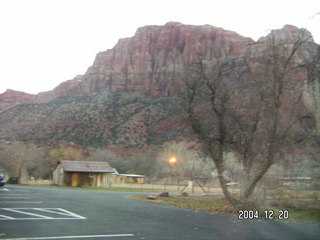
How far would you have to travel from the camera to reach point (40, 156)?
185ft

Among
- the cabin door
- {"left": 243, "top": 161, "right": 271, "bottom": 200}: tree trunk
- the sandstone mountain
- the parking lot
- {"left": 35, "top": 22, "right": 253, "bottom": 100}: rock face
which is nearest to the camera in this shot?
the parking lot

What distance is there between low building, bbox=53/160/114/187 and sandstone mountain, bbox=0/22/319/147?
37.7ft

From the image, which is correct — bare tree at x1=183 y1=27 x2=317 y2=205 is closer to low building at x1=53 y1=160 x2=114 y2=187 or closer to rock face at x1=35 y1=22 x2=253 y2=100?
low building at x1=53 y1=160 x2=114 y2=187

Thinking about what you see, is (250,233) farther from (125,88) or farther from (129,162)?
(125,88)

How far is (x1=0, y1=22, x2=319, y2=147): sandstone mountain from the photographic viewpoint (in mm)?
70125

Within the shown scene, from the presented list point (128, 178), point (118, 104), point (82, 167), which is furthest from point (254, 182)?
point (118, 104)

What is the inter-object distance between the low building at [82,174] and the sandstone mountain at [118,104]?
11.5m

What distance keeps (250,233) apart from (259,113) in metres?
8.01

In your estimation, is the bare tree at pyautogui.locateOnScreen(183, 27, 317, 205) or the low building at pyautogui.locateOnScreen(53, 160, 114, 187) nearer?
the bare tree at pyautogui.locateOnScreen(183, 27, 317, 205)

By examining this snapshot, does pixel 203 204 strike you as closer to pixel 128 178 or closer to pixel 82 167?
pixel 82 167

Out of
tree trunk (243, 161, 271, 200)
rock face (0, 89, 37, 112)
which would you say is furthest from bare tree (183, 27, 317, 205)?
rock face (0, 89, 37, 112)

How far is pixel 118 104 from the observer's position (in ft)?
278

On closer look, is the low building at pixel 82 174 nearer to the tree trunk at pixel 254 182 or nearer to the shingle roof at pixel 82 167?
the shingle roof at pixel 82 167

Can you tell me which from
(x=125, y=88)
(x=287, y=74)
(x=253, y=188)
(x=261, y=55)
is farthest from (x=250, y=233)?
(x=125, y=88)
